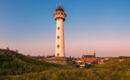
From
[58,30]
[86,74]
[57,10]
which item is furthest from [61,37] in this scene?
[86,74]

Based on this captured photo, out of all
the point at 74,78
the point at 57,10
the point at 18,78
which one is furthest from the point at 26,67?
the point at 57,10

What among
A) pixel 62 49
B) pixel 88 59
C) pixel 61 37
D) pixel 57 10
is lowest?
pixel 88 59

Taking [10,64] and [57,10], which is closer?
[10,64]

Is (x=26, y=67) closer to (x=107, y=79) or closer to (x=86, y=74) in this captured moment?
(x=86, y=74)

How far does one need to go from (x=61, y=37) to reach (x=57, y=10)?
11.7 meters

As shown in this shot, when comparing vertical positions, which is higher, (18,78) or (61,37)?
(61,37)

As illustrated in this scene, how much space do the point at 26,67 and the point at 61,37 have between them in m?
24.1

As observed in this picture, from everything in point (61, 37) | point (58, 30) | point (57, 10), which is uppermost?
point (57, 10)

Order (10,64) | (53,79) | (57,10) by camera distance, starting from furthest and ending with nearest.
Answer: (57,10)
(10,64)
(53,79)

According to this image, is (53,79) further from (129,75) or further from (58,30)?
(58,30)

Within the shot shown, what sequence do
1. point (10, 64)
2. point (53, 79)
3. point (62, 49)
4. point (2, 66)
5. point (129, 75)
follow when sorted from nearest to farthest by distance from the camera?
point (53, 79) < point (129, 75) < point (2, 66) < point (10, 64) < point (62, 49)

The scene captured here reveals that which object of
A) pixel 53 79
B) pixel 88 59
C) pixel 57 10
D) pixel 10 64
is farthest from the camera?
pixel 88 59

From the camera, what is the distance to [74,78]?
10000 millimetres

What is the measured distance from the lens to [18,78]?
31.5 feet
